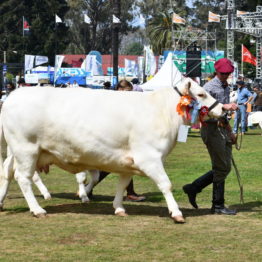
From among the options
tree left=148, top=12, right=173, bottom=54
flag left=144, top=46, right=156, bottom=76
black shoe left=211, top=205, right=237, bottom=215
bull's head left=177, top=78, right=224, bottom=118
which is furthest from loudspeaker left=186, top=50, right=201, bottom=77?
tree left=148, top=12, right=173, bottom=54

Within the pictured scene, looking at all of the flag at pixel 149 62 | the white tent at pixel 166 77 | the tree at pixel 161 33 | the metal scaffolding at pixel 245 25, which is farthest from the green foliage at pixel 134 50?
the white tent at pixel 166 77

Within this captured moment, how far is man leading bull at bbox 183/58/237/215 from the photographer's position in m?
9.29

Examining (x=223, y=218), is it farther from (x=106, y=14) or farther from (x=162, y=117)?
(x=106, y=14)

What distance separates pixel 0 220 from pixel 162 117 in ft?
8.21

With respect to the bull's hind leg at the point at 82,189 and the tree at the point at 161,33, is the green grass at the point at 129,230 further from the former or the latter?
the tree at the point at 161,33

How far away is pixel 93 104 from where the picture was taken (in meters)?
8.95

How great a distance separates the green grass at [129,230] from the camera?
22.9ft

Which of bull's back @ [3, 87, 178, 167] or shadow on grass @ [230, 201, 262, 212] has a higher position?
bull's back @ [3, 87, 178, 167]

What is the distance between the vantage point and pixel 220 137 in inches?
366

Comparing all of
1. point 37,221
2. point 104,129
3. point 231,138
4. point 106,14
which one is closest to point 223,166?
point 231,138

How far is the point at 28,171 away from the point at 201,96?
2504 millimetres

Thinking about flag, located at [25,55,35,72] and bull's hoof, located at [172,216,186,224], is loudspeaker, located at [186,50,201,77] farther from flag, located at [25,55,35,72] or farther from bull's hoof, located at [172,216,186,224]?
bull's hoof, located at [172,216,186,224]

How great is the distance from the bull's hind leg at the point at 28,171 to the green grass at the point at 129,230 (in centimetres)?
17

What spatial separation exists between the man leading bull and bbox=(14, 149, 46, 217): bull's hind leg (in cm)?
234
